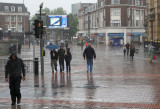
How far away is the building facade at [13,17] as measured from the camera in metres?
95.5

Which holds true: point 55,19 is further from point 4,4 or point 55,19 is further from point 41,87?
point 41,87

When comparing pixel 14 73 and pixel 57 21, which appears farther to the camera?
pixel 57 21

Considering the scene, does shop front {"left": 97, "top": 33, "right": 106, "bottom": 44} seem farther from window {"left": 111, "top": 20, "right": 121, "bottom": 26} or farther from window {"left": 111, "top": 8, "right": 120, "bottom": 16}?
window {"left": 111, "top": 8, "right": 120, "bottom": 16}

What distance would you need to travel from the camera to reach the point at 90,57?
17.7 m

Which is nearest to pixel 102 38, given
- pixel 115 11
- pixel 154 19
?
pixel 115 11

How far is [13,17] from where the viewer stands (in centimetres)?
9662

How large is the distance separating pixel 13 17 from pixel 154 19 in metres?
64.2

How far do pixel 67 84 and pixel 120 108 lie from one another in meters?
5.33

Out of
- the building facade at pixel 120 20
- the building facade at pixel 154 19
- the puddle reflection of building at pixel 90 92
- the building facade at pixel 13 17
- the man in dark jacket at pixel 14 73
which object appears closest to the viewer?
the man in dark jacket at pixel 14 73

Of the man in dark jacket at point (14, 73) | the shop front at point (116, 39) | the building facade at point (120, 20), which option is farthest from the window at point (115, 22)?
A: the man in dark jacket at point (14, 73)

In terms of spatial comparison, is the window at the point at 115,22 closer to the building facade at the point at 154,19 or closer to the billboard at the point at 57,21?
the billboard at the point at 57,21

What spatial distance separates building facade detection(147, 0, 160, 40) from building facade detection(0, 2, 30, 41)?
5892 centimetres

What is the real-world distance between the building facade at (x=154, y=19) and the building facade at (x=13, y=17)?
5892cm

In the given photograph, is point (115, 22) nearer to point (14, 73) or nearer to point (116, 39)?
point (116, 39)
